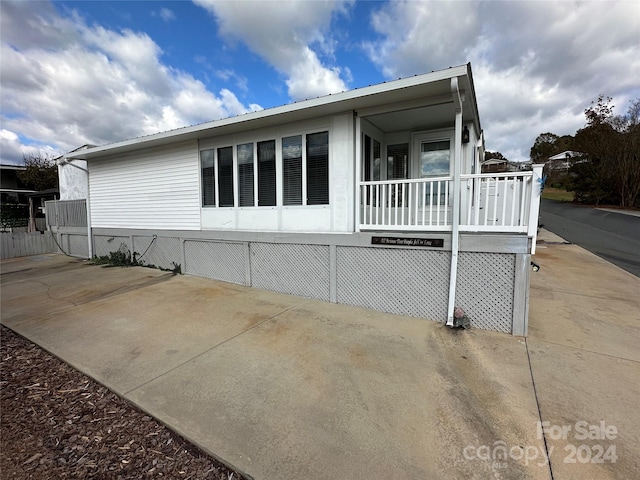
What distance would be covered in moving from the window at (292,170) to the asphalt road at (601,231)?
869 cm

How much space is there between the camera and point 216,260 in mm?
7117

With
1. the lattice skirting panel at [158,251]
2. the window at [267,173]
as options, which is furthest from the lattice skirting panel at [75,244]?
the window at [267,173]

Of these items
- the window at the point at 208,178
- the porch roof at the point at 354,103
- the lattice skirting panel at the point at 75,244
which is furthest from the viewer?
the lattice skirting panel at the point at 75,244

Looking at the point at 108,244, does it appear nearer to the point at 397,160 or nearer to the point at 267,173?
the point at 267,173

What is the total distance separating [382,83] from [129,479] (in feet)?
16.5

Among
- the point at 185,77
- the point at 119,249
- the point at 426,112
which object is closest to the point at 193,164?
the point at 119,249

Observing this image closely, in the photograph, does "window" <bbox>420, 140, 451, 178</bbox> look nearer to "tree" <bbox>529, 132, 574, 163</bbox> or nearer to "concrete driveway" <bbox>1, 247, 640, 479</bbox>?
"concrete driveway" <bbox>1, 247, 640, 479</bbox>

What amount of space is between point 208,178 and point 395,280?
5.09 meters

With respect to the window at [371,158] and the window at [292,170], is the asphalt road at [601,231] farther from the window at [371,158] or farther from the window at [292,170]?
the window at [292,170]

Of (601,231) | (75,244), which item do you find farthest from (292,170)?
(601,231)

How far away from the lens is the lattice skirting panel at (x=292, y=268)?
5.57 metres

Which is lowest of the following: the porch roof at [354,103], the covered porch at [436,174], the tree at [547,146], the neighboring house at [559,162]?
the covered porch at [436,174]

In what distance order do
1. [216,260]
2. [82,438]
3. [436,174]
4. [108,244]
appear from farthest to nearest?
[108,244] → [216,260] → [436,174] → [82,438]

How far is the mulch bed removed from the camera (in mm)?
1895
